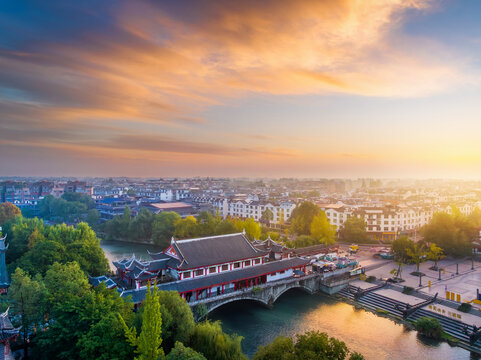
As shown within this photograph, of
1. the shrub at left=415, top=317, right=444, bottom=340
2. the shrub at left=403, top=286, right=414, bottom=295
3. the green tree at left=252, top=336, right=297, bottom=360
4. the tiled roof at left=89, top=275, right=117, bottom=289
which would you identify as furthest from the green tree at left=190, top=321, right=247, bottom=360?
the shrub at left=403, top=286, right=414, bottom=295

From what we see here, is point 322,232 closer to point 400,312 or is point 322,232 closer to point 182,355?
point 400,312

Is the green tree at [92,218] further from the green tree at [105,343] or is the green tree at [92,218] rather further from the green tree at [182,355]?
the green tree at [182,355]

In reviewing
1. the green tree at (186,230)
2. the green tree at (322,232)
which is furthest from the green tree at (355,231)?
the green tree at (186,230)

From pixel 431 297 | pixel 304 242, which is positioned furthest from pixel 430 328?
pixel 304 242

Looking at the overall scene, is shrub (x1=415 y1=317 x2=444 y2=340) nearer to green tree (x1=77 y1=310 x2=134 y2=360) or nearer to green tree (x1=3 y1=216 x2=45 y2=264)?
green tree (x1=77 y1=310 x2=134 y2=360)

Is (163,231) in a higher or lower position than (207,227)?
lower

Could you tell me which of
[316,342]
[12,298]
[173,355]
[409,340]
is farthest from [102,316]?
[409,340]

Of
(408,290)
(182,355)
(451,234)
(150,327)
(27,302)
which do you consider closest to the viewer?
(150,327)
